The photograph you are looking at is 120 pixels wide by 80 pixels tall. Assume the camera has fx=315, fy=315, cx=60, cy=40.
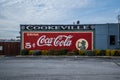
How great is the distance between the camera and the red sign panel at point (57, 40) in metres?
45.9

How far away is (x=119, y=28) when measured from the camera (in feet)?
147

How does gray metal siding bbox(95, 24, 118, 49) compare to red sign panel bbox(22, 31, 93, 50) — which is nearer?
gray metal siding bbox(95, 24, 118, 49)

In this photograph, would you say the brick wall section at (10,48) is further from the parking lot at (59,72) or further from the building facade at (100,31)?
the parking lot at (59,72)

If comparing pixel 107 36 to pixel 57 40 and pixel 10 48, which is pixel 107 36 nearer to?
pixel 57 40

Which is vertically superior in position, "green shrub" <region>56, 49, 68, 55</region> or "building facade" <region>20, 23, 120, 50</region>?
"building facade" <region>20, 23, 120, 50</region>

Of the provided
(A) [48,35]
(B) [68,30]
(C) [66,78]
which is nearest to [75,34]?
(B) [68,30]

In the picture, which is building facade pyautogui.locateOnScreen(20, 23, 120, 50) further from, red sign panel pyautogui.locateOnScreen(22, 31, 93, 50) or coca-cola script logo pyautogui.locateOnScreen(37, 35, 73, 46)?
coca-cola script logo pyautogui.locateOnScreen(37, 35, 73, 46)

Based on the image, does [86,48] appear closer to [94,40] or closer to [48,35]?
[94,40]

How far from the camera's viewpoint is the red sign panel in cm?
4594

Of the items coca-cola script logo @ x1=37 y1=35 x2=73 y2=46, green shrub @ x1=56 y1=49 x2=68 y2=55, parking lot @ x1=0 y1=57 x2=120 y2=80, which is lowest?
parking lot @ x1=0 y1=57 x2=120 y2=80

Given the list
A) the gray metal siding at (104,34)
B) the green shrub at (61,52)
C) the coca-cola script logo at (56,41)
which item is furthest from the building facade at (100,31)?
the green shrub at (61,52)

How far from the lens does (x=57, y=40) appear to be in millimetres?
46094

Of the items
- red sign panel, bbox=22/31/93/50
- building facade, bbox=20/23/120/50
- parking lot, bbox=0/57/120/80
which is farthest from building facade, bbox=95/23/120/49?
parking lot, bbox=0/57/120/80

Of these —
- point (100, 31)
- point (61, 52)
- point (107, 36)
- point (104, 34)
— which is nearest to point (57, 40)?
point (61, 52)
